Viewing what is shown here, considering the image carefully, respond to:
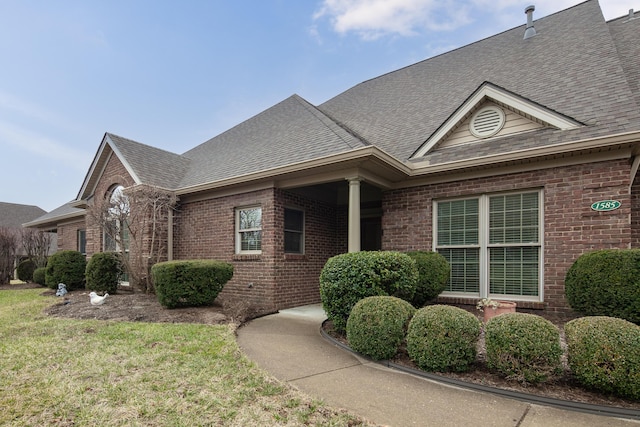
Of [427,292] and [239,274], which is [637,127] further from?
[239,274]

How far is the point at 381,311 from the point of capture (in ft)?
14.5

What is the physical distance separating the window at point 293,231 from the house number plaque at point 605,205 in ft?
20.0

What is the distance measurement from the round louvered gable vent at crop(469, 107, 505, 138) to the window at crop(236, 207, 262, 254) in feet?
17.3

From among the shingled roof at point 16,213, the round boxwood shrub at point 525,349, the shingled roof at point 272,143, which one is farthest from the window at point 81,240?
the shingled roof at point 16,213

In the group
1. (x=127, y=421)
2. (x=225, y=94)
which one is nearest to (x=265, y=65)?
(x=225, y=94)

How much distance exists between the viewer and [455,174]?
23.3 feet

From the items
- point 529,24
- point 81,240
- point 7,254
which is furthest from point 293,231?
point 7,254

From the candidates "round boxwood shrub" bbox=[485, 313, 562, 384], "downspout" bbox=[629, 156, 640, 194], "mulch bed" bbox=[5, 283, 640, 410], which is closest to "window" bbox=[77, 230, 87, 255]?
"mulch bed" bbox=[5, 283, 640, 410]

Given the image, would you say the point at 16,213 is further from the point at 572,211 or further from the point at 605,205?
the point at 605,205

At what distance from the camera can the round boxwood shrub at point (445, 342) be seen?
12.5ft

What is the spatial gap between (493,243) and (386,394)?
455 centimetres

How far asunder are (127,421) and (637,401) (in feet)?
14.3

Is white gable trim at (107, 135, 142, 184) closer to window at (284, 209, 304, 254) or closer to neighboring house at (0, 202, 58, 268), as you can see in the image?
window at (284, 209, 304, 254)

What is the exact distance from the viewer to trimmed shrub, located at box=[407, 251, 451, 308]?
6.45m
